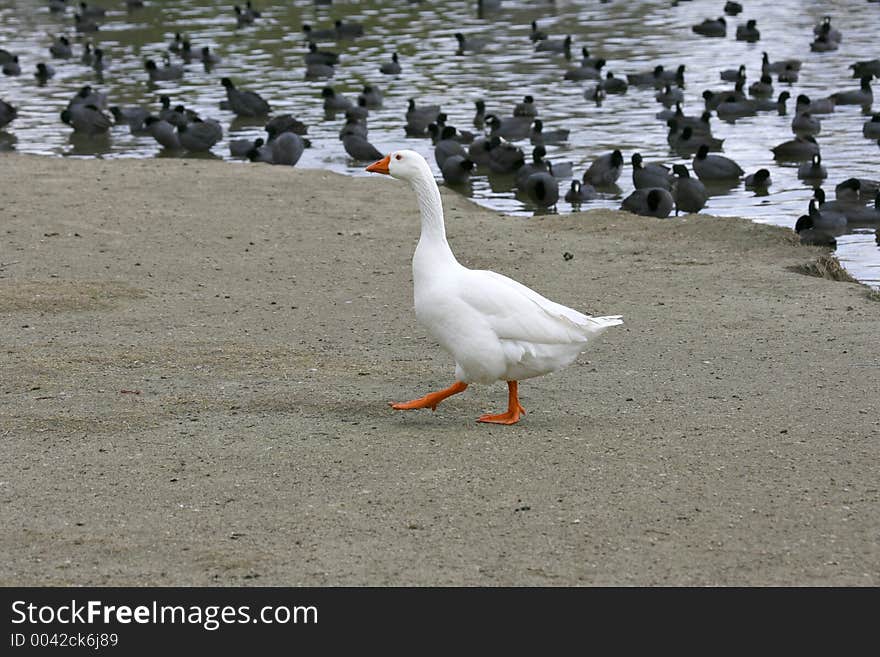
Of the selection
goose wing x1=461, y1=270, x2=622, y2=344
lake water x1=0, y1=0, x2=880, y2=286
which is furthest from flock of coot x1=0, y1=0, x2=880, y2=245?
goose wing x1=461, y1=270, x2=622, y2=344

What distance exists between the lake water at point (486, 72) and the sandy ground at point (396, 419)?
11.7ft

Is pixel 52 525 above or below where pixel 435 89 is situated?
above

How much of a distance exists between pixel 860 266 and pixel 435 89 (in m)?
13.9

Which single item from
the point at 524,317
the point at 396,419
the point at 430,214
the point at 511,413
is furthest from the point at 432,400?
the point at 430,214

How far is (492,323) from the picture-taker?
749 cm

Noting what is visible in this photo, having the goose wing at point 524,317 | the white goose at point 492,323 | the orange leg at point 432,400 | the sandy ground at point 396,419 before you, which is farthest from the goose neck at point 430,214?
the sandy ground at point 396,419

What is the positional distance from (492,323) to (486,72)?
21.0 m

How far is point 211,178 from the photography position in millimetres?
16250

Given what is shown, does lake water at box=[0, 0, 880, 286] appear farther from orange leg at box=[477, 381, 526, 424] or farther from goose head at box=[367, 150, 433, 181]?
goose head at box=[367, 150, 433, 181]

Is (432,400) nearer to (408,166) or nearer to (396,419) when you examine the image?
(396,419)

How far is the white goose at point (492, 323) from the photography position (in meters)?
7.47

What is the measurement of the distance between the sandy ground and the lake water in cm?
358

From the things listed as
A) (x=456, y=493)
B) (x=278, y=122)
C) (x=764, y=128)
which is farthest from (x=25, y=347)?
(x=764, y=128)

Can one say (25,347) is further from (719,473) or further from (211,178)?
(211,178)
